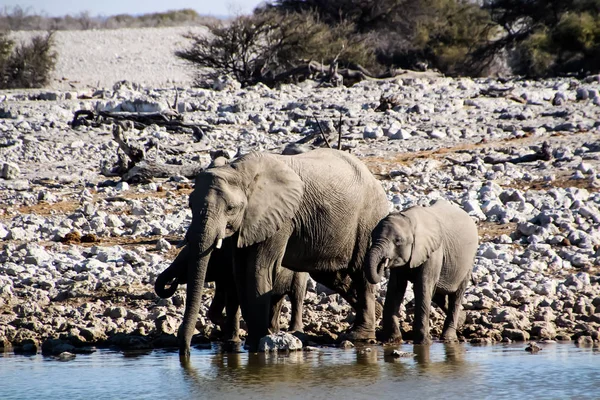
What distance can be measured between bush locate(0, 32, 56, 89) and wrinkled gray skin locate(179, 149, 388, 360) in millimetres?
22150

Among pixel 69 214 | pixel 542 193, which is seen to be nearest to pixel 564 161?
pixel 542 193

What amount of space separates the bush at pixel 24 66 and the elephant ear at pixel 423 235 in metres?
22.5

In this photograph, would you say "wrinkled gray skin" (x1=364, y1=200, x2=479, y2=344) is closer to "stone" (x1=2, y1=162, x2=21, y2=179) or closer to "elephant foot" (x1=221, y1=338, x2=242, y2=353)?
"elephant foot" (x1=221, y1=338, x2=242, y2=353)

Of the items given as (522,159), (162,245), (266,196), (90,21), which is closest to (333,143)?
(522,159)

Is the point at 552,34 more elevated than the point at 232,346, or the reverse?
the point at 552,34

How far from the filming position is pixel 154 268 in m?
10.7

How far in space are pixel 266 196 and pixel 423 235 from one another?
1291mm

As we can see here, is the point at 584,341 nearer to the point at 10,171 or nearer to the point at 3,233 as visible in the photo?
the point at 3,233

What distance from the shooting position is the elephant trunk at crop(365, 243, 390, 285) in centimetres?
800

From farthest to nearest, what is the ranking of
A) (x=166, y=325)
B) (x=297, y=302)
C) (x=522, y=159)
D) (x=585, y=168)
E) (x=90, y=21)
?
(x=90, y=21), (x=522, y=159), (x=585, y=168), (x=166, y=325), (x=297, y=302)

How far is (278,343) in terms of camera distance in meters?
8.25

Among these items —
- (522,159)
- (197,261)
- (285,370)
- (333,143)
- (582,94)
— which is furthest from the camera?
(582,94)

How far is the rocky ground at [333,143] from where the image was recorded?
9383 millimetres

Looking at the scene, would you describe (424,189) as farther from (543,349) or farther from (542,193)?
(543,349)
